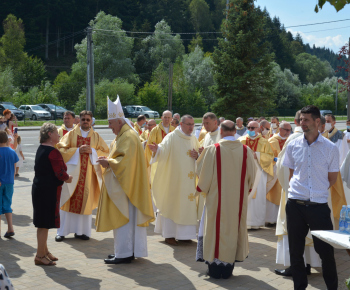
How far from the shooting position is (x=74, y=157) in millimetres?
7961

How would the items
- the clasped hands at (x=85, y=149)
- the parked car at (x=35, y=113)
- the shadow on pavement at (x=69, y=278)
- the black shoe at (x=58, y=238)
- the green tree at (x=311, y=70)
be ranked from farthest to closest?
the green tree at (x=311, y=70), the parked car at (x=35, y=113), the clasped hands at (x=85, y=149), the black shoe at (x=58, y=238), the shadow on pavement at (x=69, y=278)

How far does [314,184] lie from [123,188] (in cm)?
267

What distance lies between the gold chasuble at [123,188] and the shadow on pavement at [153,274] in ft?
1.76

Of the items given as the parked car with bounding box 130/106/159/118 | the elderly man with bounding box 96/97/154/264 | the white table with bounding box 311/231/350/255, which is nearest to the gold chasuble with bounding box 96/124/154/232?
the elderly man with bounding box 96/97/154/264

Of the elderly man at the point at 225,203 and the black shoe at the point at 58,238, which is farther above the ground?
the elderly man at the point at 225,203

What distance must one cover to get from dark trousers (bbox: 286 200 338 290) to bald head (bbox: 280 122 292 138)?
402 centimetres

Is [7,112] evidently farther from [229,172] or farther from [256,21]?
[256,21]

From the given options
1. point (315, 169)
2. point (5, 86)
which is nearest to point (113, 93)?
point (5, 86)

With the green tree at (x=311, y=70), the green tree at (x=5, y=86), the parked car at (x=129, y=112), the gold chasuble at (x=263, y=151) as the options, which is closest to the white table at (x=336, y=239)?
the gold chasuble at (x=263, y=151)

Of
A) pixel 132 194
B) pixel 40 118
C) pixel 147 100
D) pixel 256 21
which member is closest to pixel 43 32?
pixel 147 100

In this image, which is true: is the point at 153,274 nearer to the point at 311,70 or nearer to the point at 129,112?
the point at 129,112

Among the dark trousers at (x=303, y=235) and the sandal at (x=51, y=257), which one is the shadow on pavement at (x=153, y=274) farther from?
the dark trousers at (x=303, y=235)

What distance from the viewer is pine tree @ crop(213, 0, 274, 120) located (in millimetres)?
30844

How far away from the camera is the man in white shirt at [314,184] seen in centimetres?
493
